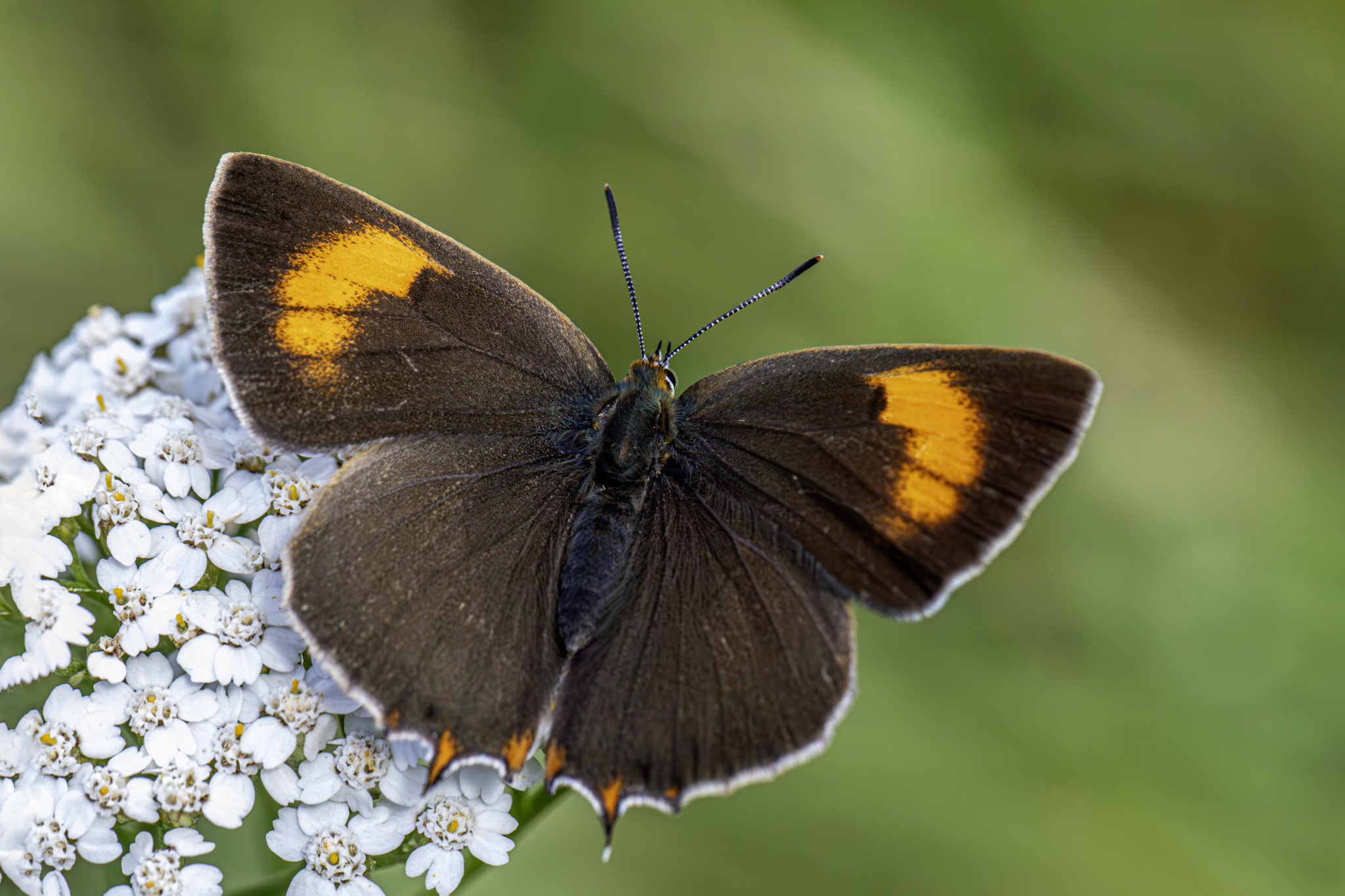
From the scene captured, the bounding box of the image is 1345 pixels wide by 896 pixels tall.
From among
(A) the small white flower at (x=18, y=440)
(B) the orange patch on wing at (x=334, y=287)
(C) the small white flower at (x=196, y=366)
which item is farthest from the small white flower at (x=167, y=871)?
(C) the small white flower at (x=196, y=366)

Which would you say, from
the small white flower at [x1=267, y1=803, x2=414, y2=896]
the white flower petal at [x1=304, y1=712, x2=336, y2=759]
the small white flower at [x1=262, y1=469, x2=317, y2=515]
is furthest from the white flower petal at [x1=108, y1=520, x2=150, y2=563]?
the small white flower at [x1=267, y1=803, x2=414, y2=896]

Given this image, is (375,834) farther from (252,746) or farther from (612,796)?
(612,796)

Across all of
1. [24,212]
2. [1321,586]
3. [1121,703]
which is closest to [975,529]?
[1121,703]

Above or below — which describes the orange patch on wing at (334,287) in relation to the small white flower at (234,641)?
above

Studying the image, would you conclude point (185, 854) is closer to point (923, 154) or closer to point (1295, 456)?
point (923, 154)

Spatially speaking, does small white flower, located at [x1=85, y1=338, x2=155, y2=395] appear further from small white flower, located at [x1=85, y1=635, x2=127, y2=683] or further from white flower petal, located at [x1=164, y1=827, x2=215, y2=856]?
white flower petal, located at [x1=164, y1=827, x2=215, y2=856]

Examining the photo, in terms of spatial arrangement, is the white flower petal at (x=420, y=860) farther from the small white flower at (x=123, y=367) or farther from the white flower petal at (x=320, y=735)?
the small white flower at (x=123, y=367)
